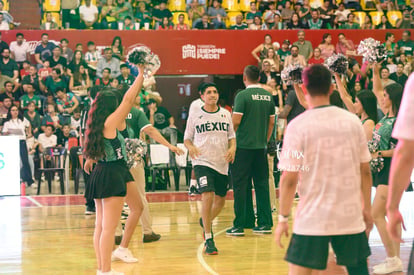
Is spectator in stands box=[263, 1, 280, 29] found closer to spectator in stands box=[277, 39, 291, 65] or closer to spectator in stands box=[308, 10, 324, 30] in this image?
spectator in stands box=[308, 10, 324, 30]

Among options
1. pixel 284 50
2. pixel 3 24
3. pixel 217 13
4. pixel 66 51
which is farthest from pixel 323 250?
pixel 217 13

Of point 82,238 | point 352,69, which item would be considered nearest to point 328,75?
point 82,238

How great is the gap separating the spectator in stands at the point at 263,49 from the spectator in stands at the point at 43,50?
5.18m

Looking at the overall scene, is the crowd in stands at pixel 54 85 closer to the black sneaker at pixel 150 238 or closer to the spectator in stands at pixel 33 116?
the spectator in stands at pixel 33 116

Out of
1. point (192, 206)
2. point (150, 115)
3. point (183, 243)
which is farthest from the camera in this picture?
point (150, 115)

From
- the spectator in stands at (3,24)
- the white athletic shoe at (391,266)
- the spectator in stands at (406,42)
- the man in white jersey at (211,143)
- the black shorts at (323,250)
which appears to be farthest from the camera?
the spectator in stands at (406,42)

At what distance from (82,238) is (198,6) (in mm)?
12143

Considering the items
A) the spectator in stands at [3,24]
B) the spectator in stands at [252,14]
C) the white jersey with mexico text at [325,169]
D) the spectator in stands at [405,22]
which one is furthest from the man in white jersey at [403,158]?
the spectator in stands at [405,22]

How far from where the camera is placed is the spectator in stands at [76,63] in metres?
17.6

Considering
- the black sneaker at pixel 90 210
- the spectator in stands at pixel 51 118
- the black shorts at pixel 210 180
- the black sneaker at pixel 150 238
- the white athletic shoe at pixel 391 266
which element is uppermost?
the spectator in stands at pixel 51 118

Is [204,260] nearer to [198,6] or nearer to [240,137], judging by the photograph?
[240,137]

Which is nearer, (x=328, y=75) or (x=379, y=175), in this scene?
(x=328, y=75)

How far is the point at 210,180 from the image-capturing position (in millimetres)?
8078

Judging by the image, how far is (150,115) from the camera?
16.5 metres
